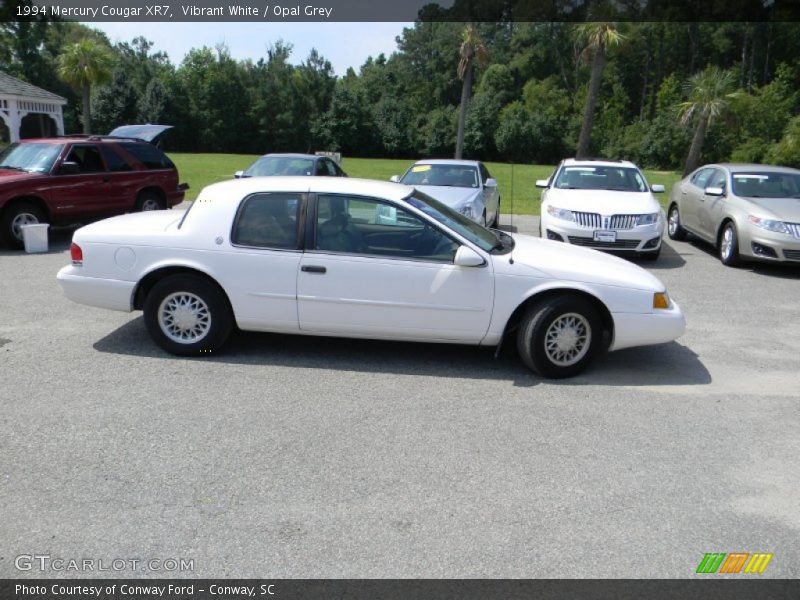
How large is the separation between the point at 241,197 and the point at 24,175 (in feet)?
23.2

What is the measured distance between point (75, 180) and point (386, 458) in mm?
9651

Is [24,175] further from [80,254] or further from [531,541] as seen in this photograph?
[531,541]

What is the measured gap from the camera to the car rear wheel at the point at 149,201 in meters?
12.9

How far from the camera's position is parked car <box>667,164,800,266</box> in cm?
1020

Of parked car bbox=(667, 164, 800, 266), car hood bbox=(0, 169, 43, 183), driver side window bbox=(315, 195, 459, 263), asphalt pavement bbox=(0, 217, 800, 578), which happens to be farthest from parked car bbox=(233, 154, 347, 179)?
driver side window bbox=(315, 195, 459, 263)

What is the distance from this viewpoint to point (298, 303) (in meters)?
5.69

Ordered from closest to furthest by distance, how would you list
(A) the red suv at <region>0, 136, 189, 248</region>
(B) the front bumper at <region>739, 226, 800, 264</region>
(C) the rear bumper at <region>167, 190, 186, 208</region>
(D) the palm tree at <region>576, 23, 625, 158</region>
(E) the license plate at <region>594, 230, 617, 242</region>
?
(B) the front bumper at <region>739, 226, 800, 264</region>
(E) the license plate at <region>594, 230, 617, 242</region>
(A) the red suv at <region>0, 136, 189, 248</region>
(C) the rear bumper at <region>167, 190, 186, 208</region>
(D) the palm tree at <region>576, 23, 625, 158</region>

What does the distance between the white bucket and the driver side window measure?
7.00 m

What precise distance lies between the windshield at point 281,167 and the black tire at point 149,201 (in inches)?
71.9

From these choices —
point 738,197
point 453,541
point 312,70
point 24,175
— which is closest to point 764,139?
point 312,70

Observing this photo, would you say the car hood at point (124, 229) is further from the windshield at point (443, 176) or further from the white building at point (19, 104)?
the white building at point (19, 104)

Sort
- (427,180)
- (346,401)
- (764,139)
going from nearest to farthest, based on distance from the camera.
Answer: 1. (346,401)
2. (427,180)
3. (764,139)

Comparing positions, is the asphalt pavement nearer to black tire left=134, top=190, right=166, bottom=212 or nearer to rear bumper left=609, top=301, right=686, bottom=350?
rear bumper left=609, top=301, right=686, bottom=350

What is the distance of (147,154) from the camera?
1326 centimetres
